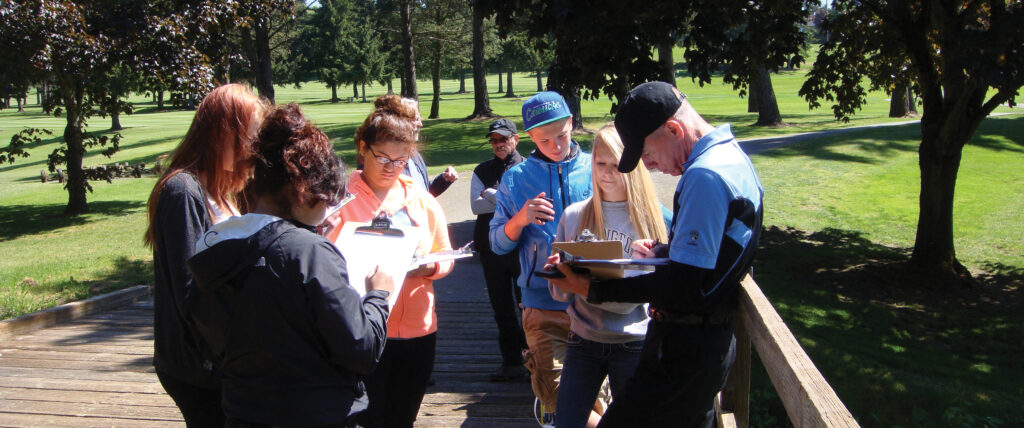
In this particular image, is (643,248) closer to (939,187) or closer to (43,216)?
(939,187)

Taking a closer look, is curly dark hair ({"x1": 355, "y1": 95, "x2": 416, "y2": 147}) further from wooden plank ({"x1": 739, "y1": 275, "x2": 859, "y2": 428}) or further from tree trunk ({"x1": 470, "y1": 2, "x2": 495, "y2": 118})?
tree trunk ({"x1": 470, "y1": 2, "x2": 495, "y2": 118})

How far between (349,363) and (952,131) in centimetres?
1138

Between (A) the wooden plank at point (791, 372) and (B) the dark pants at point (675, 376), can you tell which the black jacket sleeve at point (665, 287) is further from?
(A) the wooden plank at point (791, 372)

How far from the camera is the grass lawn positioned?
278 inches

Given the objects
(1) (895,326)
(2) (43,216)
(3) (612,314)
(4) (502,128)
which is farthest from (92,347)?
(2) (43,216)

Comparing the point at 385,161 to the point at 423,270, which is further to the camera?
the point at 385,161

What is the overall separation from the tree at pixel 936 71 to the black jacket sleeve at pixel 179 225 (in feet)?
26.5

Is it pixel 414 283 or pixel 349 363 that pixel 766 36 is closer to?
pixel 414 283

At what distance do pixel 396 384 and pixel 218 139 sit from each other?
1426 mm

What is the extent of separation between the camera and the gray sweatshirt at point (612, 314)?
3.43 m

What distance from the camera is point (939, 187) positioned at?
11.7 meters

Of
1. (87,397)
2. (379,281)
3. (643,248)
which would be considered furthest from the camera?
(87,397)

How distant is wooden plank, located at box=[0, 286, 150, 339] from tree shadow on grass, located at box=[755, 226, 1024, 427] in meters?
7.11

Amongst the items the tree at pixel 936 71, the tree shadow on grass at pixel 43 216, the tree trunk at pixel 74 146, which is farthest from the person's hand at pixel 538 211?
the tree trunk at pixel 74 146
